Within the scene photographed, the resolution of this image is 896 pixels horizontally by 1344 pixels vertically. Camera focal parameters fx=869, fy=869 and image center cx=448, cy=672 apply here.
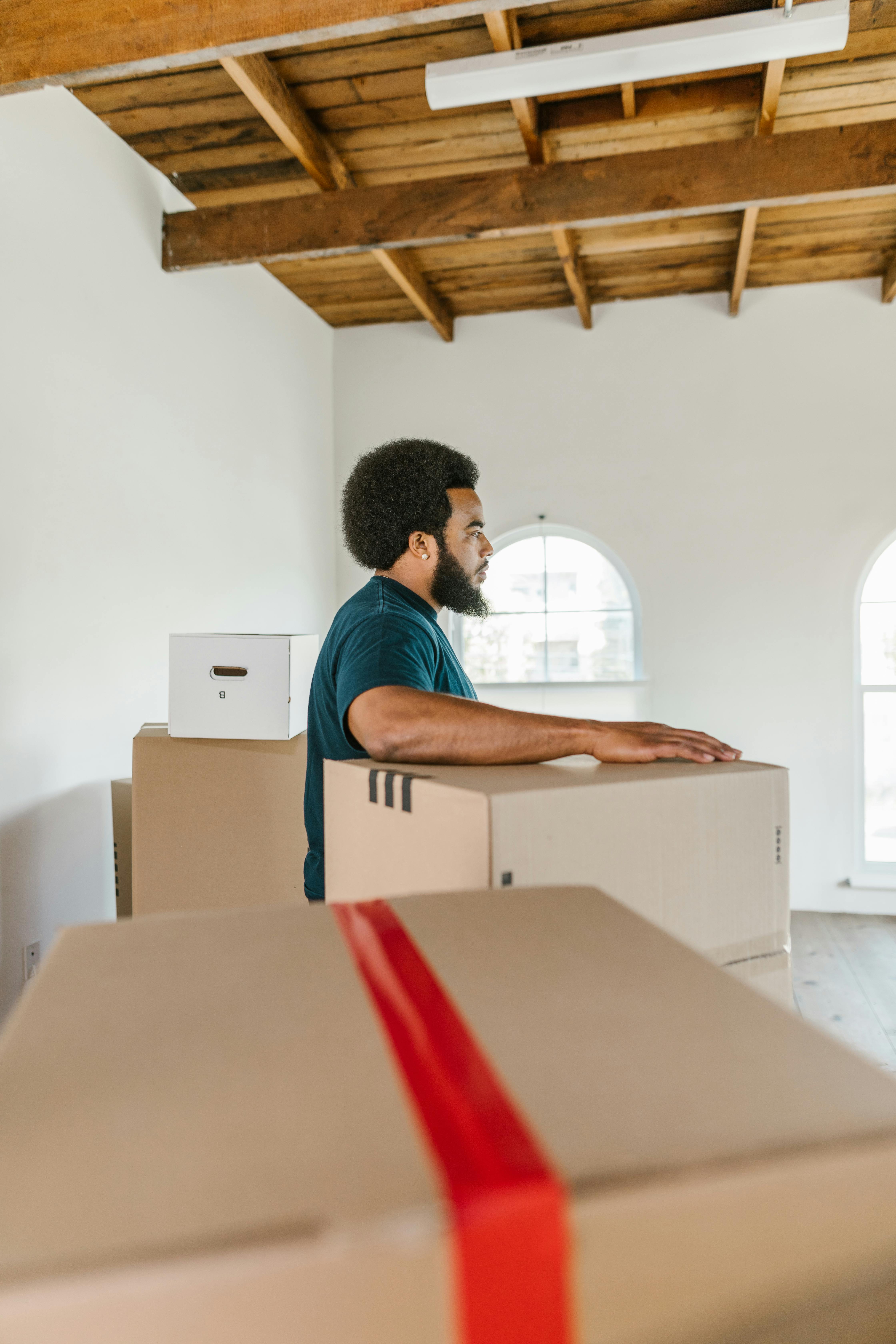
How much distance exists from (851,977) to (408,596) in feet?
9.58

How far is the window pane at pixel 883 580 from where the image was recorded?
4.29 meters

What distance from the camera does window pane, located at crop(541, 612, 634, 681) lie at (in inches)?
178

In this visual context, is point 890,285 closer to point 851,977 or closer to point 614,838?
point 851,977

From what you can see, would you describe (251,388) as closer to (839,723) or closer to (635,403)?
(635,403)

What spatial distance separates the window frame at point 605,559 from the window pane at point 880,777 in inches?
45.0

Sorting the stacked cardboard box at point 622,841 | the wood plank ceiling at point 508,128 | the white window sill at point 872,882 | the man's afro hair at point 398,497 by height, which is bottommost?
the white window sill at point 872,882

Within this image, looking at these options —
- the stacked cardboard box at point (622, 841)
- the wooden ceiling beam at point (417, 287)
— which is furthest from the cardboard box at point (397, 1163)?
the wooden ceiling beam at point (417, 287)

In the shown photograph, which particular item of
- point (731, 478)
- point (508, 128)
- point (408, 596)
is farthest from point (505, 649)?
point (408, 596)

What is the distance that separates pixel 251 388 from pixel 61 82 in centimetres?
176

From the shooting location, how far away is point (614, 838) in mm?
903

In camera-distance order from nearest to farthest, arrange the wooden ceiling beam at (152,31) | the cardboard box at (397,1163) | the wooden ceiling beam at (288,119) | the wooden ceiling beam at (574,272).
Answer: the cardboard box at (397,1163) → the wooden ceiling beam at (152,31) → the wooden ceiling beam at (288,119) → the wooden ceiling beam at (574,272)

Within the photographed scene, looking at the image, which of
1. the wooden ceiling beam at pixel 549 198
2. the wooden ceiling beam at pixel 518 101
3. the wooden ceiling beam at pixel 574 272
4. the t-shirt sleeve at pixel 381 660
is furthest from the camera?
the wooden ceiling beam at pixel 574 272

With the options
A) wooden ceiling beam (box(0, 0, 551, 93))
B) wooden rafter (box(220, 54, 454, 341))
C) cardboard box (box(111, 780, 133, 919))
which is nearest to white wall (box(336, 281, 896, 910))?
wooden rafter (box(220, 54, 454, 341))

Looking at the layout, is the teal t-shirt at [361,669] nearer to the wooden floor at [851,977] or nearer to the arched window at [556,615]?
the wooden floor at [851,977]
